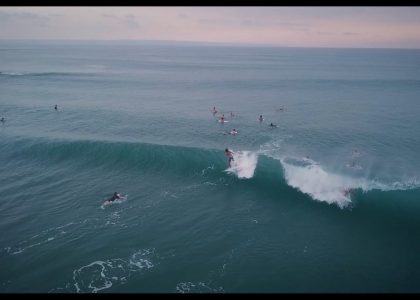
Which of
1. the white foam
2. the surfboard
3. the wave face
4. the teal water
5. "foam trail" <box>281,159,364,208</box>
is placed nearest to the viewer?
the white foam

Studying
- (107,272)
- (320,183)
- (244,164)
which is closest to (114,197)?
(107,272)

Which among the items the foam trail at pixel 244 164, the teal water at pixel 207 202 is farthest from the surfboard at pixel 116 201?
the foam trail at pixel 244 164

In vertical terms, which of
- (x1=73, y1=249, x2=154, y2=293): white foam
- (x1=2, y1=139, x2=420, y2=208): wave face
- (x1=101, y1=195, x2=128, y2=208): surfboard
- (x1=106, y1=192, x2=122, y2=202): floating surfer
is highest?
(x1=2, y1=139, x2=420, y2=208): wave face

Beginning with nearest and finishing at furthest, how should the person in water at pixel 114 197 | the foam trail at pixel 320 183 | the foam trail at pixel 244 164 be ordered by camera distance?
the person in water at pixel 114 197, the foam trail at pixel 320 183, the foam trail at pixel 244 164

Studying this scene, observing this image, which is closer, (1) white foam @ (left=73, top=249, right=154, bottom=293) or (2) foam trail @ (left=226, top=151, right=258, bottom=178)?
(1) white foam @ (left=73, top=249, right=154, bottom=293)

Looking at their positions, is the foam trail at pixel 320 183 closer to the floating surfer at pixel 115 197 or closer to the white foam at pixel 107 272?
the floating surfer at pixel 115 197

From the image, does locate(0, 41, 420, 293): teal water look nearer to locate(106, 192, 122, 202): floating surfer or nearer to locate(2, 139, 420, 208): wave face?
locate(2, 139, 420, 208): wave face

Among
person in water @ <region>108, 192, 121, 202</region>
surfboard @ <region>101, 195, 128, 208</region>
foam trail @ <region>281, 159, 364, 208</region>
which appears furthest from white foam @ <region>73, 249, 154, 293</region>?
foam trail @ <region>281, 159, 364, 208</region>
